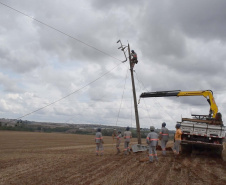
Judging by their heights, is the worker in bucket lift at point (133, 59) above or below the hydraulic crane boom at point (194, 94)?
above

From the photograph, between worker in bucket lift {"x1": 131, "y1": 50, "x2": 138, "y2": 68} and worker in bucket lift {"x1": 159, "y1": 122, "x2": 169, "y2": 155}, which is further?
worker in bucket lift {"x1": 131, "y1": 50, "x2": 138, "y2": 68}

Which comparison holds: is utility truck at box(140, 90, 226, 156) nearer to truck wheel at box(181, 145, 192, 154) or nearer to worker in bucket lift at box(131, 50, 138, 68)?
truck wheel at box(181, 145, 192, 154)

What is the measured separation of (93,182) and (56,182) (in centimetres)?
110

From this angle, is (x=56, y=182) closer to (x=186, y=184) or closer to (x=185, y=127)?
(x=186, y=184)

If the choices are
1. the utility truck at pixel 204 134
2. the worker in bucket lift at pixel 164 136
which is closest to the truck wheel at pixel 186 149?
the utility truck at pixel 204 134

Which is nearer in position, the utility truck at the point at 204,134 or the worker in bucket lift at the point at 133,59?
the utility truck at the point at 204,134

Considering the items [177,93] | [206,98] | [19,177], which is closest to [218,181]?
[19,177]

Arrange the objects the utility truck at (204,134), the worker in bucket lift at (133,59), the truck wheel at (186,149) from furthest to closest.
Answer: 1. the worker in bucket lift at (133,59)
2. the truck wheel at (186,149)
3. the utility truck at (204,134)

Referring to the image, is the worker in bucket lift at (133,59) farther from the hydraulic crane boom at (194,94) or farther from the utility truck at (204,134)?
the utility truck at (204,134)

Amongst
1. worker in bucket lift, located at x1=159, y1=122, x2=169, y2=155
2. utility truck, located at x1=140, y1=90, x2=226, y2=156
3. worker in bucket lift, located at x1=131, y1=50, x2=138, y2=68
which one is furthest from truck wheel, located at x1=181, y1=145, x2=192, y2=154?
worker in bucket lift, located at x1=131, y1=50, x2=138, y2=68

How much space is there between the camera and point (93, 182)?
7703 millimetres

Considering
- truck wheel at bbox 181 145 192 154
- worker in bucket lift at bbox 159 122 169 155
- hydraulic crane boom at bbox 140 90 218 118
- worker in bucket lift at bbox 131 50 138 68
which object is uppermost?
worker in bucket lift at bbox 131 50 138 68

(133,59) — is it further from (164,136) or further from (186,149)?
(186,149)

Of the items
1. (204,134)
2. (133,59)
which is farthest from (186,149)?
(133,59)
